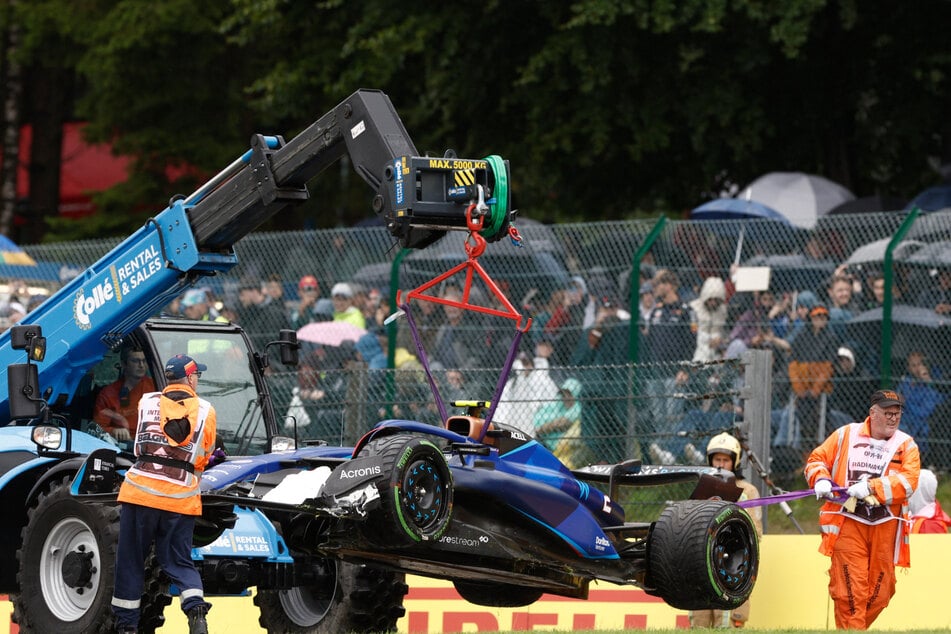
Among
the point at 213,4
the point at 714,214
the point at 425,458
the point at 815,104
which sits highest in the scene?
the point at 213,4

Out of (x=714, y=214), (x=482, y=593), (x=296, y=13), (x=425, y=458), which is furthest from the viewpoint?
(x=296, y=13)

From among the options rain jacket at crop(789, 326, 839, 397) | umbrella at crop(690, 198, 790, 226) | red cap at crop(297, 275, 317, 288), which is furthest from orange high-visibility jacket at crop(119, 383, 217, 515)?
umbrella at crop(690, 198, 790, 226)

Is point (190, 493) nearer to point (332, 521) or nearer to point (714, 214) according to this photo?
point (332, 521)

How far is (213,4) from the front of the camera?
2591 centimetres

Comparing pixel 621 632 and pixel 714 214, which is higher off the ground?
pixel 714 214

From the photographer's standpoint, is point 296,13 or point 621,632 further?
point 296,13

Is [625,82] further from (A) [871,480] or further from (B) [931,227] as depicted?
(A) [871,480]

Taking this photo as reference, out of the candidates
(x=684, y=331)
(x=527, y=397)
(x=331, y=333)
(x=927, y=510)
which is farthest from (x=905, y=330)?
(x=331, y=333)

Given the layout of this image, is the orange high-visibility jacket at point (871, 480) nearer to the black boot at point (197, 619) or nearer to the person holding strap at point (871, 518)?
the person holding strap at point (871, 518)

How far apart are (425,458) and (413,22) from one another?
13508mm

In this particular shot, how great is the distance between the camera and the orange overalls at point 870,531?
1293 cm

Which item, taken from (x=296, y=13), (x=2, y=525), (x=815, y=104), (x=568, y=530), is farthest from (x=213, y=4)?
(x=568, y=530)

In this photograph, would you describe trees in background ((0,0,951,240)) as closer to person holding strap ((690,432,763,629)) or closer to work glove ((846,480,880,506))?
person holding strap ((690,432,763,629))

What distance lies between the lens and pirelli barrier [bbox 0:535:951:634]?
13562mm
